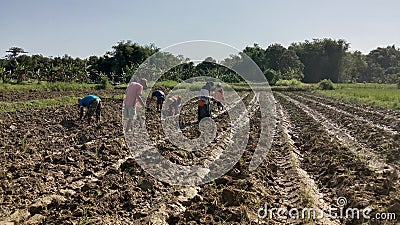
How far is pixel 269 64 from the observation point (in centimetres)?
7069

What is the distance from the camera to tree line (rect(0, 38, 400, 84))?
3897 centimetres

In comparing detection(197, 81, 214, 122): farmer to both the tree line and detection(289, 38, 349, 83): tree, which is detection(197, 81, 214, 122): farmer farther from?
detection(289, 38, 349, 83): tree

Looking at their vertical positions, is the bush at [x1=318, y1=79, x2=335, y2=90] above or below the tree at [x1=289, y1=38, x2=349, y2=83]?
below

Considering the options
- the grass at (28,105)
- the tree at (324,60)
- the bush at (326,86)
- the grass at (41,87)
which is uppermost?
the tree at (324,60)

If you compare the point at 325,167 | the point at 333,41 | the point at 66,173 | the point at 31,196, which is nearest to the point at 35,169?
the point at 66,173

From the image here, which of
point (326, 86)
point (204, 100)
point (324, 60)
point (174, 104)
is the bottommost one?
point (174, 104)

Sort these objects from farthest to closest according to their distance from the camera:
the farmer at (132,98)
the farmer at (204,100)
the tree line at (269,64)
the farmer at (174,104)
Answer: the tree line at (269,64), the farmer at (174,104), the farmer at (204,100), the farmer at (132,98)

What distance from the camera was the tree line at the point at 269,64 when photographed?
128 ft

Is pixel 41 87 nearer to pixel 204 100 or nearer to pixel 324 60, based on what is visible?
pixel 204 100

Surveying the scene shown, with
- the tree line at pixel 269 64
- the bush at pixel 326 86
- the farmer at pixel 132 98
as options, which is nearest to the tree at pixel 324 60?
the tree line at pixel 269 64

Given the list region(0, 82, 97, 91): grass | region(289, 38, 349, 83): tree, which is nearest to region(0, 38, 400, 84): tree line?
region(289, 38, 349, 83): tree

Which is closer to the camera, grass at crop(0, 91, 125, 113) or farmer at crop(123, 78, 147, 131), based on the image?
farmer at crop(123, 78, 147, 131)

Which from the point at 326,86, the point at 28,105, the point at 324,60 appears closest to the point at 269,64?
the point at 324,60

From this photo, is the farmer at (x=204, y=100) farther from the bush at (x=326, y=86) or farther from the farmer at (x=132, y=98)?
the bush at (x=326, y=86)
